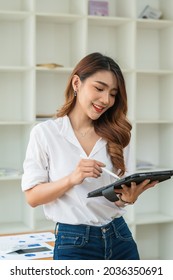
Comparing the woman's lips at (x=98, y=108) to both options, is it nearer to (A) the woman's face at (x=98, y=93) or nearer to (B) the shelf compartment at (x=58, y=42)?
(A) the woman's face at (x=98, y=93)

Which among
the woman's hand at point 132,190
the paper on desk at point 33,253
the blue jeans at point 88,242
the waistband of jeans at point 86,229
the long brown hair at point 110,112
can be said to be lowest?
the paper on desk at point 33,253

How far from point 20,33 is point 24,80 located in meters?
0.38

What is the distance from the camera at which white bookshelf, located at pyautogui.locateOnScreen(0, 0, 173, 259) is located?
4137mm

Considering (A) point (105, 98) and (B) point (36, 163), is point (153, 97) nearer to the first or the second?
(A) point (105, 98)

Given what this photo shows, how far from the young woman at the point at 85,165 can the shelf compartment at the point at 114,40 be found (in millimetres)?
2323

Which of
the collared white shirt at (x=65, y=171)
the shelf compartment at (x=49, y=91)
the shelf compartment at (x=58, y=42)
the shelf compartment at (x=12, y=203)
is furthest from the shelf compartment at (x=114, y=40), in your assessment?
the collared white shirt at (x=65, y=171)

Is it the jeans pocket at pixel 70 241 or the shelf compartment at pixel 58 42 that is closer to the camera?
the jeans pocket at pixel 70 241

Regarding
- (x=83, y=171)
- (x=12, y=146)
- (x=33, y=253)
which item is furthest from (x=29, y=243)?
(x=12, y=146)

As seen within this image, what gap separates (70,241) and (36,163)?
0.31 m

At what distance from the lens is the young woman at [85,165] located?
1.87 m
